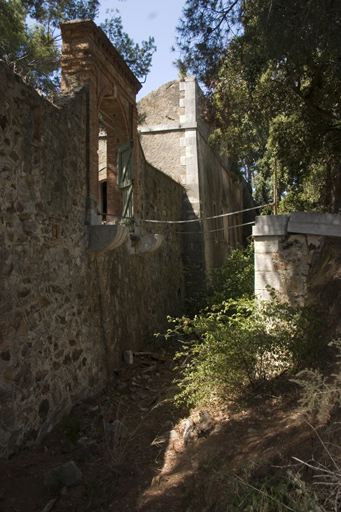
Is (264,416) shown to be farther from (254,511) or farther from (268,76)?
(268,76)

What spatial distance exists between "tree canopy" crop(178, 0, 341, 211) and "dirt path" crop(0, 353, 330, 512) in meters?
5.02

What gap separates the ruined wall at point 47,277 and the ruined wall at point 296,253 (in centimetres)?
264

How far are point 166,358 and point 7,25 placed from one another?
798cm

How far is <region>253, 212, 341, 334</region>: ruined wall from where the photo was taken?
648cm

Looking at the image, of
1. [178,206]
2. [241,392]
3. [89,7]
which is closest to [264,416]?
[241,392]

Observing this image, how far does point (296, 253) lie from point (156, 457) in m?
3.52

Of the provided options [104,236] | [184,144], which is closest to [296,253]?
[104,236]

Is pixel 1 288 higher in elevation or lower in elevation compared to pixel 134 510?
higher

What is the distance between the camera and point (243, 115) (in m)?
10.2

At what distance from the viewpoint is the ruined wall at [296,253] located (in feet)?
21.2

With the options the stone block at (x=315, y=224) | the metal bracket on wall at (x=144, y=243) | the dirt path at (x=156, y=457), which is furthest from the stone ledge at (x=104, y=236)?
the stone block at (x=315, y=224)

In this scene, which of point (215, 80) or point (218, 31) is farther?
point (215, 80)

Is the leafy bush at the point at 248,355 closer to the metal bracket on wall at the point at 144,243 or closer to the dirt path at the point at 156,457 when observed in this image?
the dirt path at the point at 156,457

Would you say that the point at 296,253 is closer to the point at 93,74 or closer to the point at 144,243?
the point at 144,243
